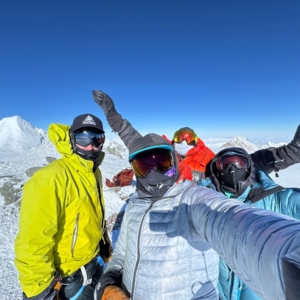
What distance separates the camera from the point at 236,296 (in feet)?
7.12

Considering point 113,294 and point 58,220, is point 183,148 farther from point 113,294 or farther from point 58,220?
point 113,294

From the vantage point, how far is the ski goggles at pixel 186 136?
14.8 feet

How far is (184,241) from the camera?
1.43m

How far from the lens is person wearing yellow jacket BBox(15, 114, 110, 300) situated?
1.82m

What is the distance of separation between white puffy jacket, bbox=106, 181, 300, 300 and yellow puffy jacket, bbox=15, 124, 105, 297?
1.79 feet

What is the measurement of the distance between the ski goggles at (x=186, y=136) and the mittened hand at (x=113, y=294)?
3.37 m

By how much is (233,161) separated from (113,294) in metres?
2.08

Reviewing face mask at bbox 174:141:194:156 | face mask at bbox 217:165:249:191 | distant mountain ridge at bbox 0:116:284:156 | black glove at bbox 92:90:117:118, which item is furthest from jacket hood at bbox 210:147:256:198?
distant mountain ridge at bbox 0:116:284:156

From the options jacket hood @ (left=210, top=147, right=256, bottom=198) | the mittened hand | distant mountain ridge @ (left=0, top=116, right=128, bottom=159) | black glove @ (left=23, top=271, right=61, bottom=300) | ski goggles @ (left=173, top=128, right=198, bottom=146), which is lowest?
black glove @ (left=23, top=271, right=61, bottom=300)

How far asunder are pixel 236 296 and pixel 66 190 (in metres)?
2.25

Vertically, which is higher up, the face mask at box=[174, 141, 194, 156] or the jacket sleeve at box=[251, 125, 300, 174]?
the face mask at box=[174, 141, 194, 156]

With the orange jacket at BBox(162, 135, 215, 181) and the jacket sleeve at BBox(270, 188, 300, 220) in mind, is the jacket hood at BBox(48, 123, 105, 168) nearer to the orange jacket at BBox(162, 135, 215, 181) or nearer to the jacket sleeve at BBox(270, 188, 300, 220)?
the jacket sleeve at BBox(270, 188, 300, 220)

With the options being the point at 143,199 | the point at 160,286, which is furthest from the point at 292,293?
the point at 143,199

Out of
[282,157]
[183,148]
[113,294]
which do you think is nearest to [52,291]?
[113,294]
